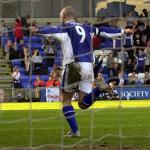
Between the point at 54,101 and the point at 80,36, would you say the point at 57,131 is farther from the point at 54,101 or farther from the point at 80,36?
the point at 54,101

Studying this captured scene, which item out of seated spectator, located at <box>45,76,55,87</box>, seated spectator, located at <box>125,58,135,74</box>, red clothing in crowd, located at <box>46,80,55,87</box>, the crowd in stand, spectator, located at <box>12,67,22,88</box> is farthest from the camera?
spectator, located at <box>12,67,22,88</box>

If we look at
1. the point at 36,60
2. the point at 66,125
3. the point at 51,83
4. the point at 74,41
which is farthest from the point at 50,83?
the point at 74,41

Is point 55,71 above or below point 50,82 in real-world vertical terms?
above

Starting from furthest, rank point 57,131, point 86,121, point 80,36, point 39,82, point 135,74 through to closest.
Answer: point 39,82 < point 135,74 < point 86,121 < point 57,131 < point 80,36

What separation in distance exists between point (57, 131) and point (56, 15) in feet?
21.5

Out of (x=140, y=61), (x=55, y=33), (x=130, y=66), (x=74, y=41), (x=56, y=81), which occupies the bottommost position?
(x=56, y=81)

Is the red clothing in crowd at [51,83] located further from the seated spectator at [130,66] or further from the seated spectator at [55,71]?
the seated spectator at [130,66]

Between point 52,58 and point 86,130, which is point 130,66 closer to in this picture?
point 52,58

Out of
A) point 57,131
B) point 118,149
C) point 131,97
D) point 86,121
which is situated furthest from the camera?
point 131,97

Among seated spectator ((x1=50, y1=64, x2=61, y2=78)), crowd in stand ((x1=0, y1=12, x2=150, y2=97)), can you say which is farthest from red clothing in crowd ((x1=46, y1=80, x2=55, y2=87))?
seated spectator ((x1=50, y1=64, x2=61, y2=78))

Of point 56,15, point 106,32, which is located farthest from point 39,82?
point 106,32

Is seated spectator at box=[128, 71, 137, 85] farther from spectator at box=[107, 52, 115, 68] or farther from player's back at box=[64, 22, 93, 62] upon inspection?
player's back at box=[64, 22, 93, 62]

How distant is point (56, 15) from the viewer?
50.4ft

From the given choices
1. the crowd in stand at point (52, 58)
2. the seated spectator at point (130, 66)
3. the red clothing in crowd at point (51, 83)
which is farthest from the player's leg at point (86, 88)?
the red clothing in crowd at point (51, 83)
